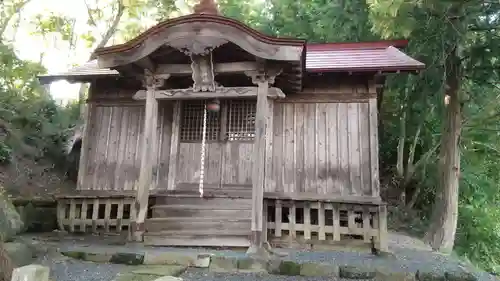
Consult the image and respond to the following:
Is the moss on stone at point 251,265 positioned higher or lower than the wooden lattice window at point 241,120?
lower

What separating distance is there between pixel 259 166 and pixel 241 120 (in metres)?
2.19

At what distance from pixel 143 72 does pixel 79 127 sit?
748 cm

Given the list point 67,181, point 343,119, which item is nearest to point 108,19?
point 67,181

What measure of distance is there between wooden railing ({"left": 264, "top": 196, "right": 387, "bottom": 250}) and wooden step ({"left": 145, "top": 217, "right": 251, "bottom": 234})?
1.69ft

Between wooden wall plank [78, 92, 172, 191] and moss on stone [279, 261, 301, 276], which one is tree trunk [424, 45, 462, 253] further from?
wooden wall plank [78, 92, 172, 191]

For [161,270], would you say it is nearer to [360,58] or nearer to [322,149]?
[322,149]

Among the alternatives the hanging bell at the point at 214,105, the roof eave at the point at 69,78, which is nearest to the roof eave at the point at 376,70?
the hanging bell at the point at 214,105

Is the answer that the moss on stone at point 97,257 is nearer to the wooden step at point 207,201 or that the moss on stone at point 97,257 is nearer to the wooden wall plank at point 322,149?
the wooden step at point 207,201

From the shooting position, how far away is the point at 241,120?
8336 mm

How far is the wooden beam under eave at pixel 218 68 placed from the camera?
21.9 ft

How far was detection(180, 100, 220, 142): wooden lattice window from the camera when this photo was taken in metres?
8.37

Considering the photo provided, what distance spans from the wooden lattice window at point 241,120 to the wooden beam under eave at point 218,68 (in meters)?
1.63

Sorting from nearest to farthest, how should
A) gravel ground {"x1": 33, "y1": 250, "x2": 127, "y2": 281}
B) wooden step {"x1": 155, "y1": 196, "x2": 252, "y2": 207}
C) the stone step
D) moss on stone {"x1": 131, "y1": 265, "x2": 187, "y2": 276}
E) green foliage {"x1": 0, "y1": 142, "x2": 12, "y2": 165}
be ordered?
gravel ground {"x1": 33, "y1": 250, "x2": 127, "y2": 281} < moss on stone {"x1": 131, "y1": 265, "x2": 187, "y2": 276} < the stone step < wooden step {"x1": 155, "y1": 196, "x2": 252, "y2": 207} < green foliage {"x1": 0, "y1": 142, "x2": 12, "y2": 165}

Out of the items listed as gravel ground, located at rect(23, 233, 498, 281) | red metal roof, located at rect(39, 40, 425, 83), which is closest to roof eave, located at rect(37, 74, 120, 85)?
red metal roof, located at rect(39, 40, 425, 83)
